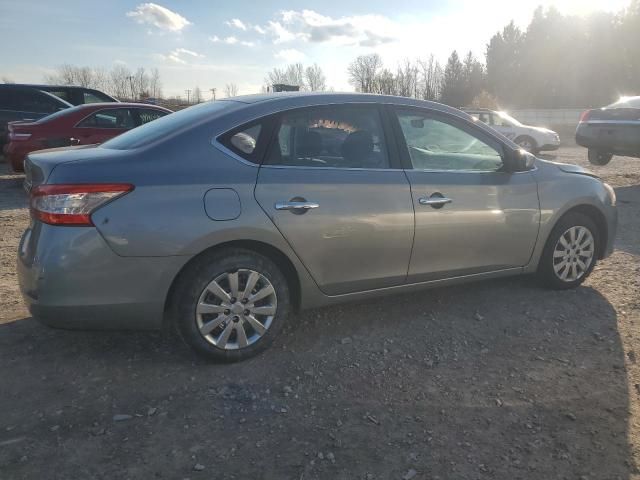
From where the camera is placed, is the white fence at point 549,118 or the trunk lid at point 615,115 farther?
the white fence at point 549,118

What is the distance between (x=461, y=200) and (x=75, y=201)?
2500 mm

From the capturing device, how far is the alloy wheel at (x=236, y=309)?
3.13 metres

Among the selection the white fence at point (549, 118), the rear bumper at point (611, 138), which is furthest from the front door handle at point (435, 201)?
the white fence at point (549, 118)

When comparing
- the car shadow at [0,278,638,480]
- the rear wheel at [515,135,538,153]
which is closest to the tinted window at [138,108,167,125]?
the car shadow at [0,278,638,480]

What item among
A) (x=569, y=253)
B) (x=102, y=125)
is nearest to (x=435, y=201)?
(x=569, y=253)

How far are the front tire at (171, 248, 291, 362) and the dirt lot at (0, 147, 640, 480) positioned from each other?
146 mm

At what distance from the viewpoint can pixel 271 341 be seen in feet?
11.1

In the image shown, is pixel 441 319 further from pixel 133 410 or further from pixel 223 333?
pixel 133 410

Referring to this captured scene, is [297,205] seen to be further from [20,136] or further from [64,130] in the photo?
[20,136]

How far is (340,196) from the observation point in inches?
132

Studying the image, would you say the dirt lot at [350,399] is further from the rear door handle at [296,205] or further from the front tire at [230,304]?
the rear door handle at [296,205]

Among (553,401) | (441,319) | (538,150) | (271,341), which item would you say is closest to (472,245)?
(441,319)

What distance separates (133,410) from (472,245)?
2.51 meters

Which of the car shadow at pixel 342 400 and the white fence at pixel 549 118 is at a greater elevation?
the white fence at pixel 549 118
